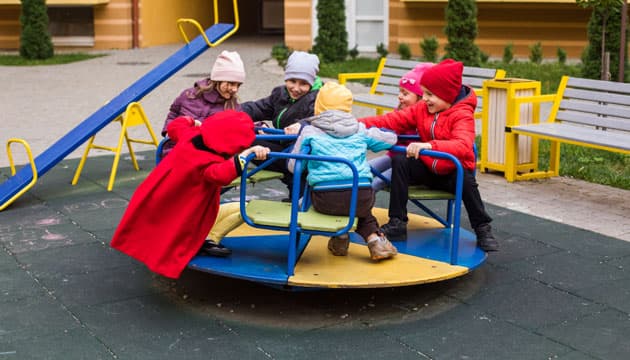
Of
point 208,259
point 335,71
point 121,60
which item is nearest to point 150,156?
point 208,259

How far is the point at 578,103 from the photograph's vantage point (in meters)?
8.30

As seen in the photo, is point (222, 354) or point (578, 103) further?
point (578, 103)

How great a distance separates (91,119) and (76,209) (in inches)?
38.5

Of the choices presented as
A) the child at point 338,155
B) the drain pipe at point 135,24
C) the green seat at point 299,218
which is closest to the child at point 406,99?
the child at point 338,155

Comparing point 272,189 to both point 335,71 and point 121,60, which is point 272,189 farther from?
point 121,60

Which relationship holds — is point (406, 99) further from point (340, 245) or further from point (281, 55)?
point (281, 55)

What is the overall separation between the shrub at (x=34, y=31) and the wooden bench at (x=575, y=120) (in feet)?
43.3

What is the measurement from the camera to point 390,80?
1018 cm

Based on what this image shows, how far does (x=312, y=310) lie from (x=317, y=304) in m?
0.10

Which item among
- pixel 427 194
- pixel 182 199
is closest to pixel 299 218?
pixel 182 199

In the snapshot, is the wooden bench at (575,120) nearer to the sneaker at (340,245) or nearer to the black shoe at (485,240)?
the black shoe at (485,240)

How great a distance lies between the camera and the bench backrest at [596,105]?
7879 mm

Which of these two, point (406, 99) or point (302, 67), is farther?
point (406, 99)

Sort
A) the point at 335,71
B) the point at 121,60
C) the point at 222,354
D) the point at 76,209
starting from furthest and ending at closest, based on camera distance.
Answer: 1. the point at 121,60
2. the point at 335,71
3. the point at 76,209
4. the point at 222,354
